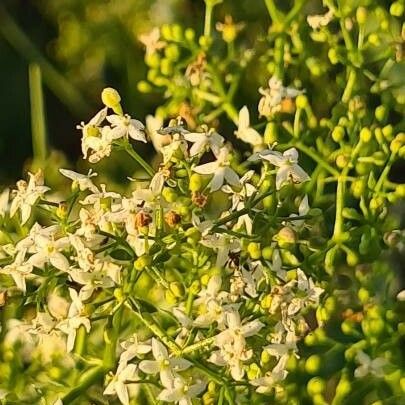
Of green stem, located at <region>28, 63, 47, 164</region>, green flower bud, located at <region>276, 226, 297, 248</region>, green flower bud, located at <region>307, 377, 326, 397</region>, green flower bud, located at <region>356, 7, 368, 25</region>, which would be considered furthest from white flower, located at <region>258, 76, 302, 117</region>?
green stem, located at <region>28, 63, 47, 164</region>

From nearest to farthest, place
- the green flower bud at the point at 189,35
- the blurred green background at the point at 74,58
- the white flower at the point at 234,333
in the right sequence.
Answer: the white flower at the point at 234,333, the green flower bud at the point at 189,35, the blurred green background at the point at 74,58

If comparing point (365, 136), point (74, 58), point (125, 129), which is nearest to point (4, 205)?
point (125, 129)

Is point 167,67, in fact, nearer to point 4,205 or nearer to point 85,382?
point 4,205

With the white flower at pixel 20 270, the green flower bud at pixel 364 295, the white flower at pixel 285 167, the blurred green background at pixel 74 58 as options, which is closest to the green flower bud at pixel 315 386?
the green flower bud at pixel 364 295

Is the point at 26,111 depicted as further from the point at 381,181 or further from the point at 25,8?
the point at 381,181

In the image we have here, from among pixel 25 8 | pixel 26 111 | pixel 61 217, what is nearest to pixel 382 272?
pixel 61 217

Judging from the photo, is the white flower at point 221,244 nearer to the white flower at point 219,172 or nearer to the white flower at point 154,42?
the white flower at point 219,172
